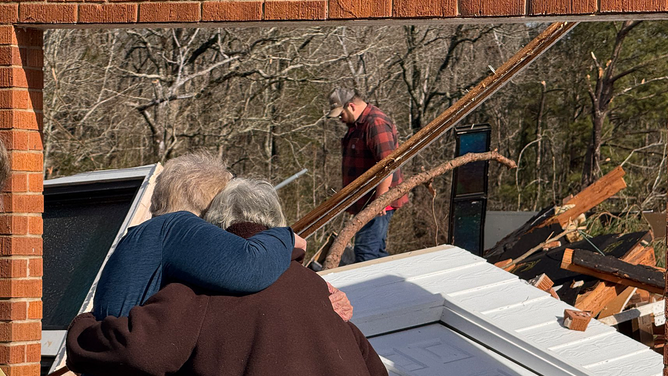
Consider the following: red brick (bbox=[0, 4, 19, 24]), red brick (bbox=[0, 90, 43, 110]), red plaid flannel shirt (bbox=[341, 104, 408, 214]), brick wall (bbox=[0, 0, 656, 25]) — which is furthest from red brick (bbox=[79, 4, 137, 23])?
red plaid flannel shirt (bbox=[341, 104, 408, 214])

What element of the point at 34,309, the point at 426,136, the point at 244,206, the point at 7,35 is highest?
the point at 7,35

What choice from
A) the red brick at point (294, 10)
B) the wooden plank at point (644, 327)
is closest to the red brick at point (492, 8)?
the red brick at point (294, 10)

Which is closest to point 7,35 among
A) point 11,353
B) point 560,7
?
point 11,353

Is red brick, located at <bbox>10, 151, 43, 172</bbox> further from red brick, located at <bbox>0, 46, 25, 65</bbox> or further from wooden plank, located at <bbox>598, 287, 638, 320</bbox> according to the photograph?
wooden plank, located at <bbox>598, 287, 638, 320</bbox>

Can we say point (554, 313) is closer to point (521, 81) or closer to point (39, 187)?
point (39, 187)

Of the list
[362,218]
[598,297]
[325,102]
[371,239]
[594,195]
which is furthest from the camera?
[325,102]

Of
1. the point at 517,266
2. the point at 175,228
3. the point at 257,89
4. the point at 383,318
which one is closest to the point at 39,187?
the point at 175,228

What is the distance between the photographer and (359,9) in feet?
9.63

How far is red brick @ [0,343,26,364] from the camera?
3275 millimetres

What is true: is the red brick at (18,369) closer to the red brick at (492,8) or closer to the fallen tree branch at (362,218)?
the red brick at (492,8)

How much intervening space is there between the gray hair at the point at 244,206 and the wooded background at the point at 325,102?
12447mm

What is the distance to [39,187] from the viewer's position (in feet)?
11.2

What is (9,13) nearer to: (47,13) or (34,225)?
(47,13)

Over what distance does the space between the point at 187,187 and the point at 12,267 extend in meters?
1.31
